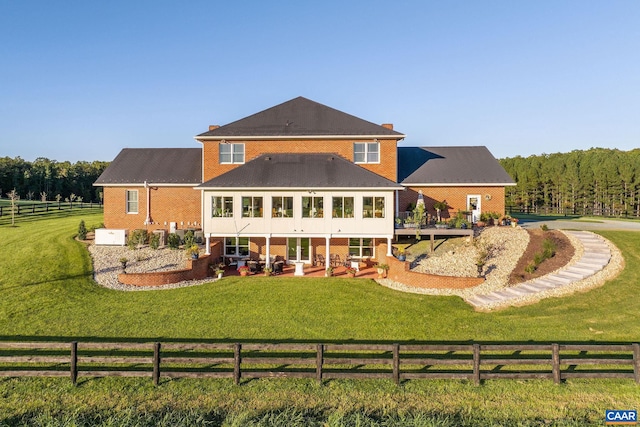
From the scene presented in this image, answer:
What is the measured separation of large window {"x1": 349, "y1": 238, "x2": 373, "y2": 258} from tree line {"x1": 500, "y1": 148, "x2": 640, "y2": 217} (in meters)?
43.0

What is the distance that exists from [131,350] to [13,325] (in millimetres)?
5475

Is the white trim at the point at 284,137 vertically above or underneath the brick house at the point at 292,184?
above

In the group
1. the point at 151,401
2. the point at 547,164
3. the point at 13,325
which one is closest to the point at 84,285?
the point at 13,325

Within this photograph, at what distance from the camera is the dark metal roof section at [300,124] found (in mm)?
23125

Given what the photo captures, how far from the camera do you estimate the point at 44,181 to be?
71.4 meters

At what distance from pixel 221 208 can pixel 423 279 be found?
12.8 meters

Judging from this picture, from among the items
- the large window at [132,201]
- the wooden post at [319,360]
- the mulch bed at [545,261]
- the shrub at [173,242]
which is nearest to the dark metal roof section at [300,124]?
the shrub at [173,242]

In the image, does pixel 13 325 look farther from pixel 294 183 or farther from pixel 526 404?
pixel 526 404

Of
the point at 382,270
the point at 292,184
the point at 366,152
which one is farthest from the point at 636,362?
the point at 366,152

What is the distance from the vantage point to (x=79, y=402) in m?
7.86

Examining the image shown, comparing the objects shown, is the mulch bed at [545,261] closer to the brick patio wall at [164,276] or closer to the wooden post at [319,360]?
the wooden post at [319,360]

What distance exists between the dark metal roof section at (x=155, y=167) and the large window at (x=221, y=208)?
537 centimetres

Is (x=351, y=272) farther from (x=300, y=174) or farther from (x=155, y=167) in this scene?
(x=155, y=167)

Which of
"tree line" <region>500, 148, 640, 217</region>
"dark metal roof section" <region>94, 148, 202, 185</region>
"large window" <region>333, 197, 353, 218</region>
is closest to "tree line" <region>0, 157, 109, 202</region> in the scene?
"dark metal roof section" <region>94, 148, 202, 185</region>
